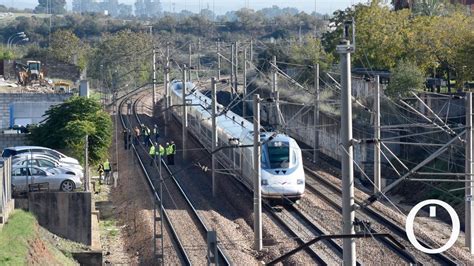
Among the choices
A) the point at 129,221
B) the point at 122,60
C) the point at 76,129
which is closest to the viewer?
the point at 129,221

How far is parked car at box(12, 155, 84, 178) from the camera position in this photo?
2955 centimetres

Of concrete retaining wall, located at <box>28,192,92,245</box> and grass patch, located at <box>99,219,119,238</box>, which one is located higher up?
concrete retaining wall, located at <box>28,192,92,245</box>

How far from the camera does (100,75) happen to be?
74.6m

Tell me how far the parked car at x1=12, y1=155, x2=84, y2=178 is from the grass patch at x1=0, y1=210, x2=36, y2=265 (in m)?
3.93

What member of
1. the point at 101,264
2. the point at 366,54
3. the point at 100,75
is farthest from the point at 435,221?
the point at 100,75

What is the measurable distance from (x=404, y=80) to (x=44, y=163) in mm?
19882

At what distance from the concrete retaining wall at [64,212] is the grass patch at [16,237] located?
3.83 ft

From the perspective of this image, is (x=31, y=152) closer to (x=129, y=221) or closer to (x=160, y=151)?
(x=129, y=221)

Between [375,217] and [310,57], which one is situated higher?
[310,57]

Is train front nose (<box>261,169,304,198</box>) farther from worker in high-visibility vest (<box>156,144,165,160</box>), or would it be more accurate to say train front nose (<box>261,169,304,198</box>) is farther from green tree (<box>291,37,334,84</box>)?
green tree (<box>291,37,334,84</box>)

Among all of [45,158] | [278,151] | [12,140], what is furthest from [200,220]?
[12,140]

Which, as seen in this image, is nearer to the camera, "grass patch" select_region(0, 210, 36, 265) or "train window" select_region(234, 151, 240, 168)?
"grass patch" select_region(0, 210, 36, 265)

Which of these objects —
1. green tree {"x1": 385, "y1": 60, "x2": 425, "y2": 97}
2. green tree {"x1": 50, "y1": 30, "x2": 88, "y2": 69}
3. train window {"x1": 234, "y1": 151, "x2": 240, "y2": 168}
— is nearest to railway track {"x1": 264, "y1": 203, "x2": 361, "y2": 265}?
train window {"x1": 234, "y1": 151, "x2": 240, "y2": 168}

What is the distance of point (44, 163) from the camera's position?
3003 cm
